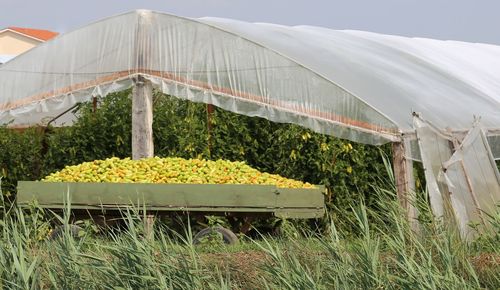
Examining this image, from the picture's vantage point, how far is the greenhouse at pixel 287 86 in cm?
1220

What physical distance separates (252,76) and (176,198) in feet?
6.47

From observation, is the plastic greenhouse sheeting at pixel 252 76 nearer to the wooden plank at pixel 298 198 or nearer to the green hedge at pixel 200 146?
the wooden plank at pixel 298 198

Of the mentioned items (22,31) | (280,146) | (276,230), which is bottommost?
(276,230)

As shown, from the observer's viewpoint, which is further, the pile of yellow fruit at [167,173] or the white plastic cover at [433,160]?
the pile of yellow fruit at [167,173]

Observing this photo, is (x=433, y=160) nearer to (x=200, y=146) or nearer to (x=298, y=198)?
(x=298, y=198)

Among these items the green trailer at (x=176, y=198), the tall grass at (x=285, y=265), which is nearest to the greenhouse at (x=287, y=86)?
the green trailer at (x=176, y=198)

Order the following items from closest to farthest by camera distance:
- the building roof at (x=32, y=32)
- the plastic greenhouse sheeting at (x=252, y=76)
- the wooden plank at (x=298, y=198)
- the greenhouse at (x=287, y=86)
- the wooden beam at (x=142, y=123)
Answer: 1. the wooden plank at (x=298, y=198)
2. the greenhouse at (x=287, y=86)
3. the plastic greenhouse sheeting at (x=252, y=76)
4. the wooden beam at (x=142, y=123)
5. the building roof at (x=32, y=32)

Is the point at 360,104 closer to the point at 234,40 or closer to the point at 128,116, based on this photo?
the point at 234,40

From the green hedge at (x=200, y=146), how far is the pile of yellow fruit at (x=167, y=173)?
187cm

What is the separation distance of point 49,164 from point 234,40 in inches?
180

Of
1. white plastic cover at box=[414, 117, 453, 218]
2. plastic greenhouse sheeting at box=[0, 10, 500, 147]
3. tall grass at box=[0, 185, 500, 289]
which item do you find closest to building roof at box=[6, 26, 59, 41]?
plastic greenhouse sheeting at box=[0, 10, 500, 147]

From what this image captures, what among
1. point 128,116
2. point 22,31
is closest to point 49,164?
point 128,116

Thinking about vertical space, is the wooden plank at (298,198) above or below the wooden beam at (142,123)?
below

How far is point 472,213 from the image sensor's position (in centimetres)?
1237
